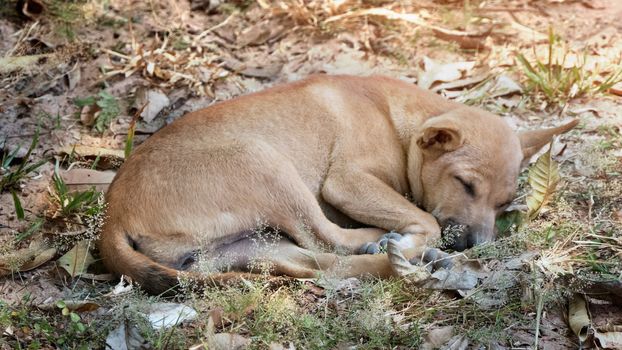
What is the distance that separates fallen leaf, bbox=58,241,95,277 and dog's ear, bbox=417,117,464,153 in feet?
7.86

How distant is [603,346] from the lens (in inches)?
161

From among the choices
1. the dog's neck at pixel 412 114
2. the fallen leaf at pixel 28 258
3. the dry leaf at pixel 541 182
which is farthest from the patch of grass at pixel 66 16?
the dry leaf at pixel 541 182

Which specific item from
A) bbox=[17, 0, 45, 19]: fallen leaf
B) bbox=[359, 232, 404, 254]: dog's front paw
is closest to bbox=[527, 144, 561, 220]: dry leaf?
bbox=[359, 232, 404, 254]: dog's front paw

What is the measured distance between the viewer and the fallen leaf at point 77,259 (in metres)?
4.91

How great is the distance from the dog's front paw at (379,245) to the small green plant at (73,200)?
1.85 metres

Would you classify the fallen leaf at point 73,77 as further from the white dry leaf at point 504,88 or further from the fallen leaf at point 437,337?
the fallen leaf at point 437,337

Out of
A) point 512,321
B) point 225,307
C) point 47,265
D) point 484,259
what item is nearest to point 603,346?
point 512,321

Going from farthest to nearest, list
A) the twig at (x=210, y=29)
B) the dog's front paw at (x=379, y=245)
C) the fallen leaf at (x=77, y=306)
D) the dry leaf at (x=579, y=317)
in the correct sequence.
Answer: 1. the twig at (x=210, y=29)
2. the dog's front paw at (x=379, y=245)
3. the fallen leaf at (x=77, y=306)
4. the dry leaf at (x=579, y=317)

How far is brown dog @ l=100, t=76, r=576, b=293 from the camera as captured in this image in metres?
4.81

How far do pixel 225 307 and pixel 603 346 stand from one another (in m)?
2.04

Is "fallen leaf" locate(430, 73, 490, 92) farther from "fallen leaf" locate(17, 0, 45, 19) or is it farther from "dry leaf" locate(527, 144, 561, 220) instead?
"fallen leaf" locate(17, 0, 45, 19)

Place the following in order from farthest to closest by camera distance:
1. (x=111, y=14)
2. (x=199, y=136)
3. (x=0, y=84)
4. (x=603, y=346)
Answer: (x=111, y=14), (x=0, y=84), (x=199, y=136), (x=603, y=346)

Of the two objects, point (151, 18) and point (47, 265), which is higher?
point (151, 18)

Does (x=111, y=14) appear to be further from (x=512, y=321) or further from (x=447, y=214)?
(x=512, y=321)
